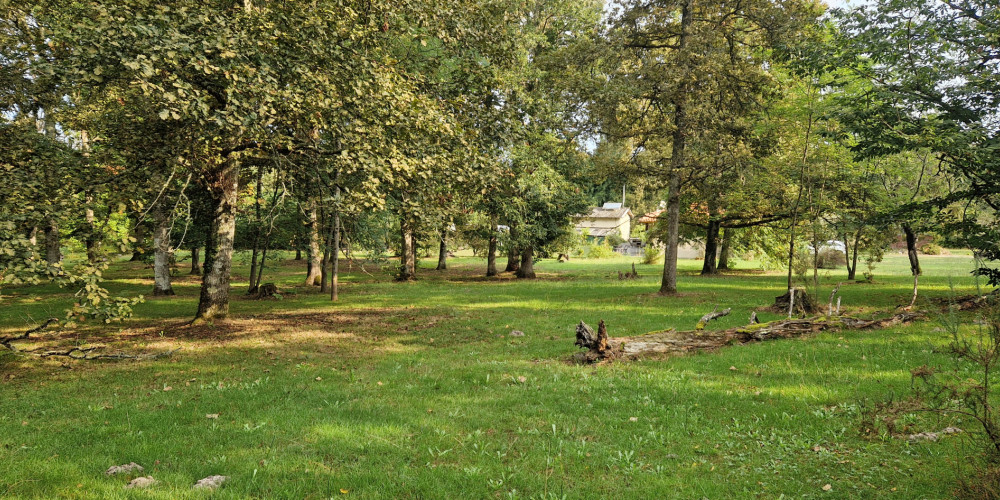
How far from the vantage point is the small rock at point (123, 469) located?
17.1 ft

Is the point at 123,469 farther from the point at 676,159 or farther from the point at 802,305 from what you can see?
the point at 676,159

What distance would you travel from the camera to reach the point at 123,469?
5.30 metres

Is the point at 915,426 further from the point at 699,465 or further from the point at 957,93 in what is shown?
the point at 957,93

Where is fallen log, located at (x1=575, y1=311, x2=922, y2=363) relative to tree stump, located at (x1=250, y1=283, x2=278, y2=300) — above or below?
above

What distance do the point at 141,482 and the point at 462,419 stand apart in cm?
370

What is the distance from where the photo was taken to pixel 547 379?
9.03 m

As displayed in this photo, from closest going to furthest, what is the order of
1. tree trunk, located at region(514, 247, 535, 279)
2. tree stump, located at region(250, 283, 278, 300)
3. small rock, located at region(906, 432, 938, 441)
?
small rock, located at region(906, 432, 938, 441), tree stump, located at region(250, 283, 278, 300), tree trunk, located at region(514, 247, 535, 279)

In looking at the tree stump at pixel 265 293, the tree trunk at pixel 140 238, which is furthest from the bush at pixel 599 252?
the tree trunk at pixel 140 238

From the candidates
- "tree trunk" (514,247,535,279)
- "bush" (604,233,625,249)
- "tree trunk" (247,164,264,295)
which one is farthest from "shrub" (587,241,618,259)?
"tree trunk" (247,164,264,295)

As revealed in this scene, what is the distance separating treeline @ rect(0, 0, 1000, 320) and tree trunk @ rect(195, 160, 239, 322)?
7 cm

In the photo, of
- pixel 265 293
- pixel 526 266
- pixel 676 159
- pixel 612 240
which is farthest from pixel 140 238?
pixel 612 240

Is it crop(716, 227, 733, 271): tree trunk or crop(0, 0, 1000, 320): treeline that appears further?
crop(716, 227, 733, 271): tree trunk

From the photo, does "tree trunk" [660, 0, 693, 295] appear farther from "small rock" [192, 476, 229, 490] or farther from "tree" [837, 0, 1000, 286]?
"small rock" [192, 476, 229, 490]

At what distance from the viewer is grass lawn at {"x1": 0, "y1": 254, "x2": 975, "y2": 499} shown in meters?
5.02
